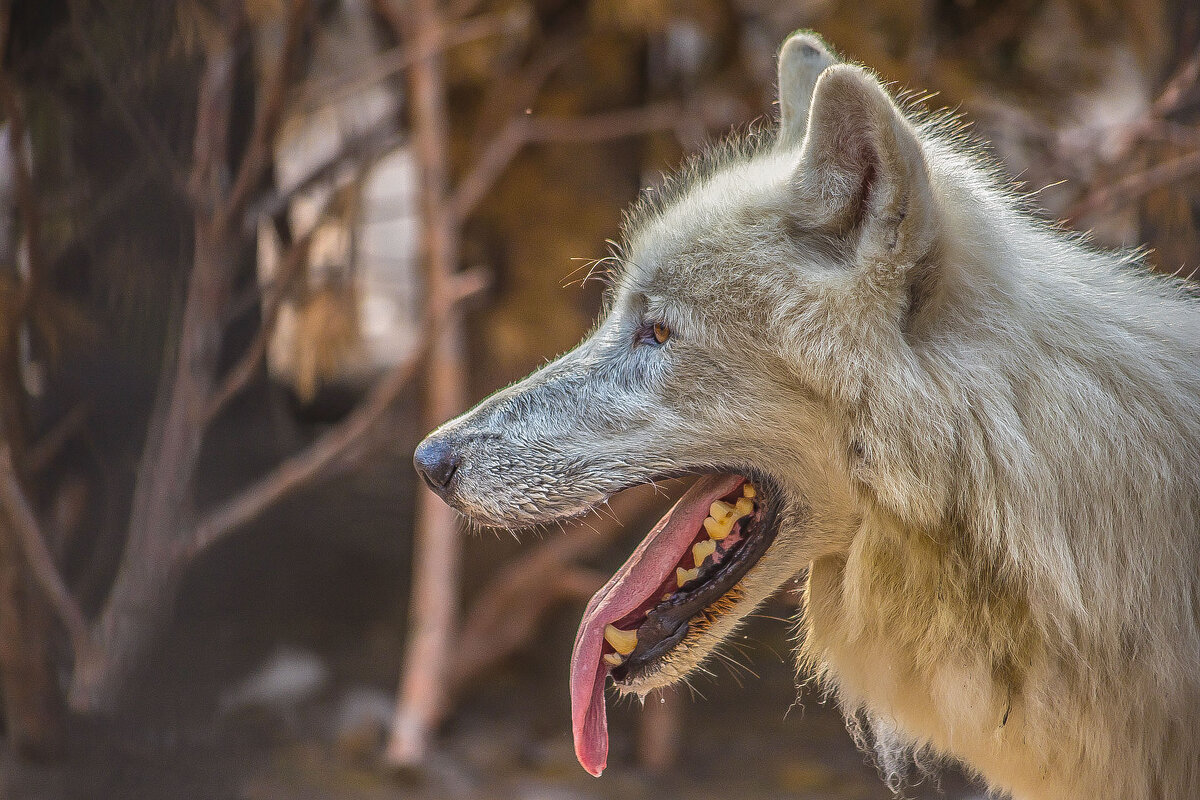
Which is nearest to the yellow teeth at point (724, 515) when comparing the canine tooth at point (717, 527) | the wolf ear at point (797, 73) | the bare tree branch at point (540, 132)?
the canine tooth at point (717, 527)

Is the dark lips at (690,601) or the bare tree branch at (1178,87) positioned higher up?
the bare tree branch at (1178,87)

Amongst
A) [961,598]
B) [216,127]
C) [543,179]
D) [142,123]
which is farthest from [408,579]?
[961,598]

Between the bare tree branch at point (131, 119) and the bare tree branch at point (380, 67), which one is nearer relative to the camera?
the bare tree branch at point (131, 119)

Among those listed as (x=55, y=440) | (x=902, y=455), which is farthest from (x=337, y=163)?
(x=902, y=455)

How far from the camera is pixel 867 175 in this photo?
1.46 m

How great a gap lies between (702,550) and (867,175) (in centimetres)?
67

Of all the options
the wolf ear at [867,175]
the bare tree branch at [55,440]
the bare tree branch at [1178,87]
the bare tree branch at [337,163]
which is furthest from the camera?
the bare tree branch at [337,163]

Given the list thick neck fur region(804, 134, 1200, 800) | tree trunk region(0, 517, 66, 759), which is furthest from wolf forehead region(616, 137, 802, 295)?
tree trunk region(0, 517, 66, 759)

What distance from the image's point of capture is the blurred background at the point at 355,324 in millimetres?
2525

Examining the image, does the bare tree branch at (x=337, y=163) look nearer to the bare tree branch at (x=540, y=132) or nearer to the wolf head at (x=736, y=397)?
the bare tree branch at (x=540, y=132)

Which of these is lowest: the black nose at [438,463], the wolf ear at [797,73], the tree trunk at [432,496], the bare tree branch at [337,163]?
the tree trunk at [432,496]

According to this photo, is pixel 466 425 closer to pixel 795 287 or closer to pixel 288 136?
pixel 795 287

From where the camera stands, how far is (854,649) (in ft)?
5.69

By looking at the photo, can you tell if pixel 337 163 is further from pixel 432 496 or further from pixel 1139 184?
pixel 1139 184
